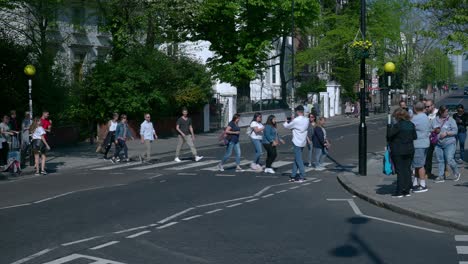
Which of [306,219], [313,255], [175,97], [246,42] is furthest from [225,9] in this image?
[313,255]

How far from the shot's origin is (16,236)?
928cm

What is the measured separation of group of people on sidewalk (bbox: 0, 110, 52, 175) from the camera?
61.7ft

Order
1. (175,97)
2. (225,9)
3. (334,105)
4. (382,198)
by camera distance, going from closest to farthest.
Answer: (382,198), (175,97), (225,9), (334,105)

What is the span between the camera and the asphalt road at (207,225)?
8.11 m

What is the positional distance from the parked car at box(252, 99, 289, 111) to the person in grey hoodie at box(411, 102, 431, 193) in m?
32.1

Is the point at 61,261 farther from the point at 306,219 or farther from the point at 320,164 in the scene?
the point at 320,164

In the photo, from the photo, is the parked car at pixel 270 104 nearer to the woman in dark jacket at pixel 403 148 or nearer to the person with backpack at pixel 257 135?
the person with backpack at pixel 257 135

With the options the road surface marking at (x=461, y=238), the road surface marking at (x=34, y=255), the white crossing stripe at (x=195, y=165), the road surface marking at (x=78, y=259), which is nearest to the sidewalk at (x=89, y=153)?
the white crossing stripe at (x=195, y=165)

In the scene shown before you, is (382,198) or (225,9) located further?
(225,9)

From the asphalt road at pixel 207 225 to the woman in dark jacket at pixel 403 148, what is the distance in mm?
850

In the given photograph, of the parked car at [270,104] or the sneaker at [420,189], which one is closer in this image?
the sneaker at [420,189]

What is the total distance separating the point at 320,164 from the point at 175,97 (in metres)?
15.6

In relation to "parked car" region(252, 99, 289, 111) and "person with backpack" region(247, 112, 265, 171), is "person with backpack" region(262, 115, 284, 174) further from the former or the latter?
"parked car" region(252, 99, 289, 111)

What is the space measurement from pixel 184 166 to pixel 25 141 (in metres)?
4.98
